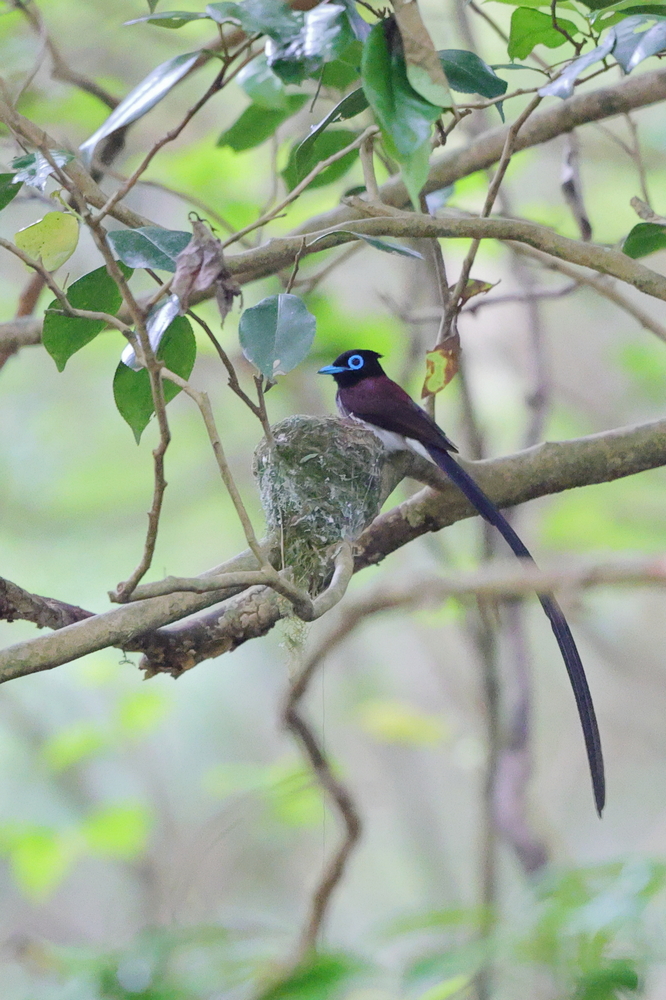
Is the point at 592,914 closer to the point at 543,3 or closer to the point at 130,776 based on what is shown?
the point at 543,3

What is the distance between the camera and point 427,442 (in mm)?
2275

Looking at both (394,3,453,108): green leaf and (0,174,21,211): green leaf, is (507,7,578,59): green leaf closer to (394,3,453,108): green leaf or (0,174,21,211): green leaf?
(394,3,453,108): green leaf

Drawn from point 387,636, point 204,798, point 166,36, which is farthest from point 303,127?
point 387,636

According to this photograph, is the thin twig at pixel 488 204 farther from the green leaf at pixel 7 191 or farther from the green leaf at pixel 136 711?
the green leaf at pixel 136 711

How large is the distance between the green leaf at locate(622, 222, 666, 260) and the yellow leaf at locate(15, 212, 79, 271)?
0.97 meters

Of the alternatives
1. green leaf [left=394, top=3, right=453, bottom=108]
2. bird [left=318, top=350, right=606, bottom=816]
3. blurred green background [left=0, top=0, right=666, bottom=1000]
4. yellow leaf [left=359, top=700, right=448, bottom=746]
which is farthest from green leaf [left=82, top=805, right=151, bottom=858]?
green leaf [left=394, top=3, right=453, bottom=108]

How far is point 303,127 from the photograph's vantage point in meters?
3.54

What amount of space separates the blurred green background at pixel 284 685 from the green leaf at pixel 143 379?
0.64 meters

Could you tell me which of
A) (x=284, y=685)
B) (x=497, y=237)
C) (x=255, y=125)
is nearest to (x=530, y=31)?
(x=497, y=237)

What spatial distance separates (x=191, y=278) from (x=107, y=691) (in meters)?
5.82

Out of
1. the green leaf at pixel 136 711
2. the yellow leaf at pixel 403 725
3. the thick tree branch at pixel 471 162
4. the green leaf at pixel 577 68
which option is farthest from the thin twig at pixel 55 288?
the yellow leaf at pixel 403 725

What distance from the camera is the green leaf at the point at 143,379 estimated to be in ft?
5.24

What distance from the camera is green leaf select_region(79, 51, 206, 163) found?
1.40 m

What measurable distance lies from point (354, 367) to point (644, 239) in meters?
1.62
